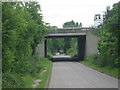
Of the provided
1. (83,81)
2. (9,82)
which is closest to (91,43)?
(83,81)

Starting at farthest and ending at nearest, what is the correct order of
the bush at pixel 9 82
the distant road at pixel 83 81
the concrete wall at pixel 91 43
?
the concrete wall at pixel 91 43, the distant road at pixel 83 81, the bush at pixel 9 82

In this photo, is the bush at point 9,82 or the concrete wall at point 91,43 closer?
the bush at point 9,82

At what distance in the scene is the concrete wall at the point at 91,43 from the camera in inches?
2106

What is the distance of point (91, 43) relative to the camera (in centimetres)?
5362

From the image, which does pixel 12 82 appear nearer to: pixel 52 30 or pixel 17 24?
pixel 17 24

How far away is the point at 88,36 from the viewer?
177 ft

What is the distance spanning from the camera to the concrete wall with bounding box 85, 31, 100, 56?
176 feet

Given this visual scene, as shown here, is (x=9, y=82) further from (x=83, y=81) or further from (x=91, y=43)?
(x=91, y=43)

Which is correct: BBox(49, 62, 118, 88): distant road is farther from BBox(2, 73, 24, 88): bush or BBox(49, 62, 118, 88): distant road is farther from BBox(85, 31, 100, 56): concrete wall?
BBox(85, 31, 100, 56): concrete wall

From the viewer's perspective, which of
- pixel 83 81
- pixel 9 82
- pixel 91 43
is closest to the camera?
pixel 9 82

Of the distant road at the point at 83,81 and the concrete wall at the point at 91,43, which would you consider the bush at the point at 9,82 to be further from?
the concrete wall at the point at 91,43

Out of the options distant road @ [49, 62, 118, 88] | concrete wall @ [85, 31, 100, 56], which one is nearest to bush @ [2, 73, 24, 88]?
distant road @ [49, 62, 118, 88]

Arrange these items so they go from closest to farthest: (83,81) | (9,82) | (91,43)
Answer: (9,82), (83,81), (91,43)

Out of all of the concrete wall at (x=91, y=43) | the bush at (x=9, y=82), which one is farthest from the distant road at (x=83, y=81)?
the concrete wall at (x=91, y=43)
